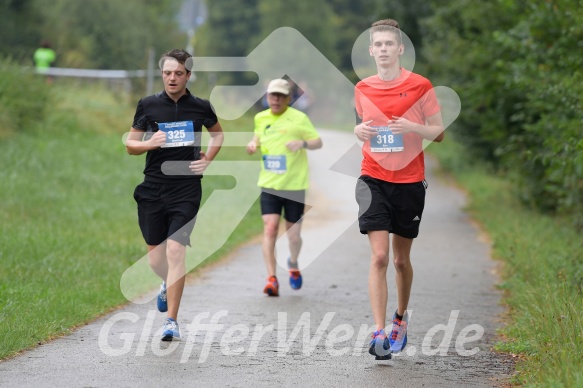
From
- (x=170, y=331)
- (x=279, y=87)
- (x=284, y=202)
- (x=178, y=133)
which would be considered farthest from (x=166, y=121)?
(x=284, y=202)

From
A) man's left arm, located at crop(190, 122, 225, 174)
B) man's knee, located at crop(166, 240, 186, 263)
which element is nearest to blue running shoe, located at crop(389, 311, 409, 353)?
man's knee, located at crop(166, 240, 186, 263)

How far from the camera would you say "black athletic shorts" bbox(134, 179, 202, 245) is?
8070 millimetres

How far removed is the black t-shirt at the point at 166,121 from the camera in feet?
26.6

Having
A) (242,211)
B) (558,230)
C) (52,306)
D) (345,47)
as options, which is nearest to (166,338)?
(52,306)

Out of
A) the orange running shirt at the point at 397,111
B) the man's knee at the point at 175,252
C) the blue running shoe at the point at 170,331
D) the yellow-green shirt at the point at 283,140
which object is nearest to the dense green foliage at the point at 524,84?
the orange running shirt at the point at 397,111

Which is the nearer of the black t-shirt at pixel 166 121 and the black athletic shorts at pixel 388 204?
the black athletic shorts at pixel 388 204

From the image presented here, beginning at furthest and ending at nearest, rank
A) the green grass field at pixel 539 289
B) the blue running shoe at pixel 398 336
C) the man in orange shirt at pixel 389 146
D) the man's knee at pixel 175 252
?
the man's knee at pixel 175 252, the blue running shoe at pixel 398 336, the man in orange shirt at pixel 389 146, the green grass field at pixel 539 289

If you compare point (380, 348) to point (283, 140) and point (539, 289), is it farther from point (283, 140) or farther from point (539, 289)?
point (283, 140)

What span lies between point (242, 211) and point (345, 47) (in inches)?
2580

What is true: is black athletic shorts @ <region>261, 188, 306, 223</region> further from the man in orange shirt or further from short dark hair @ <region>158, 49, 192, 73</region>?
the man in orange shirt

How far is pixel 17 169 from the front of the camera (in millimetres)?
18203

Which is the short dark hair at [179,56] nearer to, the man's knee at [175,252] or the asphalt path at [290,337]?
the man's knee at [175,252]

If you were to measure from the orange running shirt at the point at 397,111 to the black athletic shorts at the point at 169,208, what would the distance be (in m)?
1.41

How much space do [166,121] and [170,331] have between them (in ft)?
5.20
